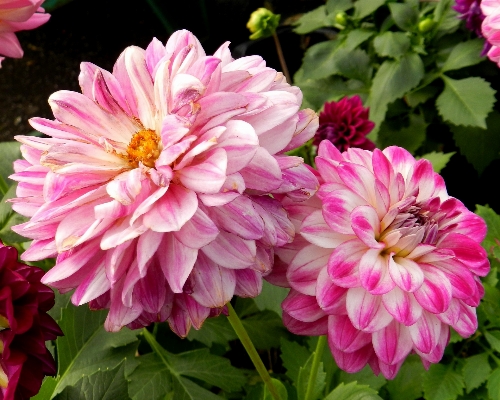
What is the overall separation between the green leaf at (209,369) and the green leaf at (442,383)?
25 cm

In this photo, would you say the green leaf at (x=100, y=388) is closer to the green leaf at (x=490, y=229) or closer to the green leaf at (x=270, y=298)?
the green leaf at (x=270, y=298)

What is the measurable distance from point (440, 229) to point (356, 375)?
13.5 inches

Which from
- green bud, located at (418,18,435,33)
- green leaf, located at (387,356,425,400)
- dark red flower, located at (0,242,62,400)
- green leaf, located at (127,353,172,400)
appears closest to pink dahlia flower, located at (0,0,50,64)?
dark red flower, located at (0,242,62,400)

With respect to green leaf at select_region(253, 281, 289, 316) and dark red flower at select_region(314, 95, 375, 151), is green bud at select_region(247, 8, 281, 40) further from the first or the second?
green leaf at select_region(253, 281, 289, 316)

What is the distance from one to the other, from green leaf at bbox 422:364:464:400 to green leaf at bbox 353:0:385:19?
2.36 feet

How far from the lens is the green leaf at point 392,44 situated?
1.04 m

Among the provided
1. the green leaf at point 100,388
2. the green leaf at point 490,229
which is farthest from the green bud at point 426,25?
the green leaf at point 100,388

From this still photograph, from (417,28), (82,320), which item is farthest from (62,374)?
(417,28)

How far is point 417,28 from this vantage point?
1082mm

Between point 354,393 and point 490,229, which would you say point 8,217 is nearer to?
point 354,393

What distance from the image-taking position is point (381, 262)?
41 cm

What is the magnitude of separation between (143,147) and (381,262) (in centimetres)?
19

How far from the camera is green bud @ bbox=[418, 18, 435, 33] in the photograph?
1055 millimetres

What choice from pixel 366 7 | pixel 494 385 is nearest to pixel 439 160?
pixel 494 385
